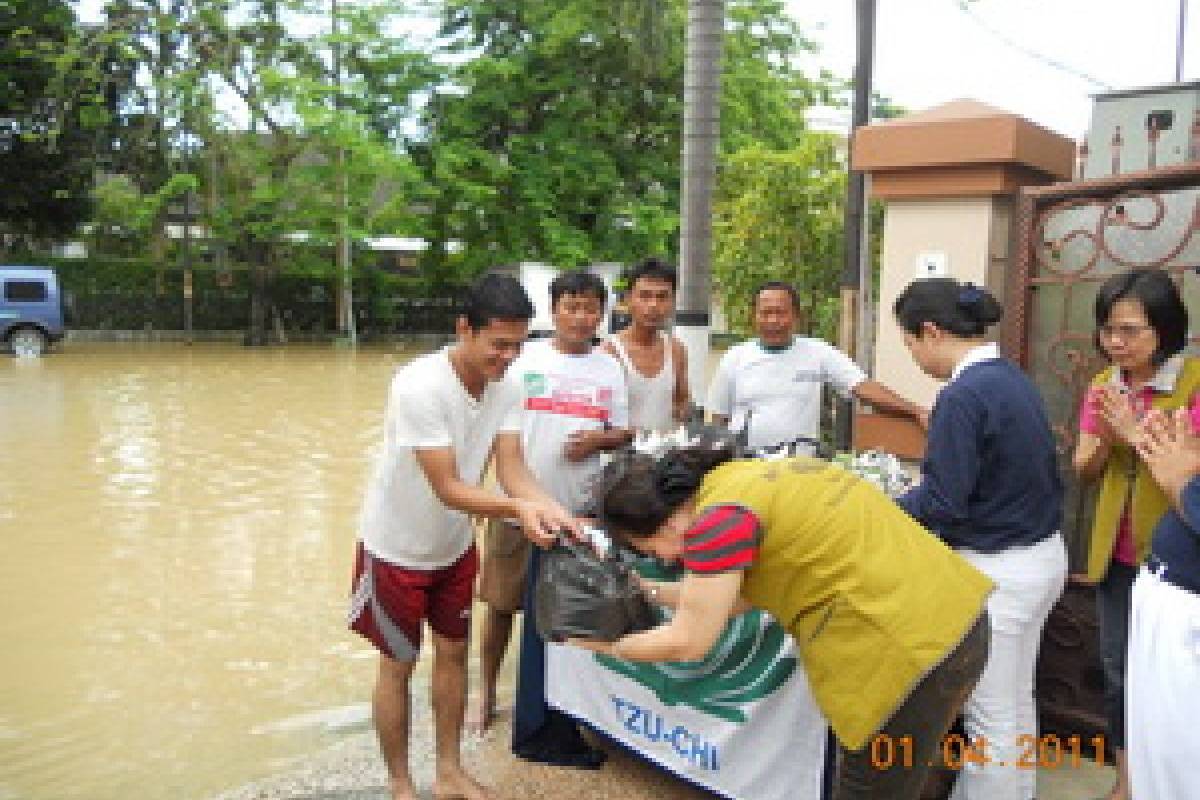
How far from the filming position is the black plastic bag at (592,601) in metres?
2.41

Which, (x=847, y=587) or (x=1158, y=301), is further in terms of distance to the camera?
(x=1158, y=301)

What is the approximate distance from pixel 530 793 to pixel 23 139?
26.1m

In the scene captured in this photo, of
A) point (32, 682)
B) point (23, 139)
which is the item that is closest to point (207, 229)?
point (23, 139)

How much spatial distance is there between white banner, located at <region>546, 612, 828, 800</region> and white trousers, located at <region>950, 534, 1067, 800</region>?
1.46 ft

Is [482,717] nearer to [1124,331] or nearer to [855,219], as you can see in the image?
[1124,331]

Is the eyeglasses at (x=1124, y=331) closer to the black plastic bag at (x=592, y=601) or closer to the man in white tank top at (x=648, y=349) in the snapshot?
the black plastic bag at (x=592, y=601)

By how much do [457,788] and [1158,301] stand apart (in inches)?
104

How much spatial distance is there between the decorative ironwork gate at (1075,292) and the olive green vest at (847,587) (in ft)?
5.40

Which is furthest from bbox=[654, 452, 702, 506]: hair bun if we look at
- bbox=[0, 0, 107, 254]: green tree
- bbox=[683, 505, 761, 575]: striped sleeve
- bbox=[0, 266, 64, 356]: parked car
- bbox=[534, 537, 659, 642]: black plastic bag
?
bbox=[0, 0, 107, 254]: green tree

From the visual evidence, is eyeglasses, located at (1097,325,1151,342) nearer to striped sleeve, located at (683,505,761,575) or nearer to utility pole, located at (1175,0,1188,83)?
striped sleeve, located at (683,505,761,575)

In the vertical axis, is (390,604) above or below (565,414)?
below

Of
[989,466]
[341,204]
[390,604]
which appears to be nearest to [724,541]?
[989,466]

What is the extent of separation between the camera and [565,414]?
3684mm
